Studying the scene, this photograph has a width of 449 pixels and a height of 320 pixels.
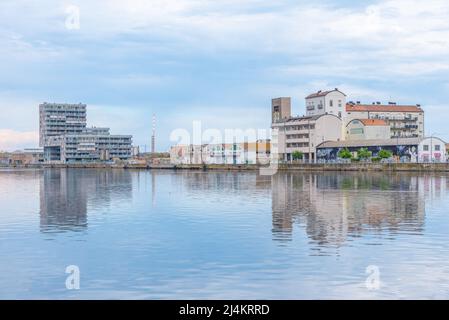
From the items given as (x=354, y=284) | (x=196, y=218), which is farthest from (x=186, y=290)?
(x=196, y=218)

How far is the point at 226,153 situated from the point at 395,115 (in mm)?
43844

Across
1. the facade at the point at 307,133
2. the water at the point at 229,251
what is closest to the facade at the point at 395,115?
the facade at the point at 307,133

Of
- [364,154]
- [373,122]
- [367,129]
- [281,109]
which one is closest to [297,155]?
[367,129]

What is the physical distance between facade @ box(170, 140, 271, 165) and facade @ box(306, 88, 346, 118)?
54.2ft

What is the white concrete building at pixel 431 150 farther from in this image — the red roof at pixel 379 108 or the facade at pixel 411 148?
the red roof at pixel 379 108

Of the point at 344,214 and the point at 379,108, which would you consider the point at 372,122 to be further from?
the point at 344,214

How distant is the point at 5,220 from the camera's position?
109ft

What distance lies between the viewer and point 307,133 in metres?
125

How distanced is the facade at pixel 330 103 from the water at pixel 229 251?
91.5 m

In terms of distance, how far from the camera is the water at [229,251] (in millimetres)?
17406

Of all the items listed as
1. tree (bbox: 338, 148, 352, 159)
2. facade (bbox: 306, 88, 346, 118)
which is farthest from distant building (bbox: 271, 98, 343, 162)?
tree (bbox: 338, 148, 352, 159)

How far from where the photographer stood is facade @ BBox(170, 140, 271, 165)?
152 m

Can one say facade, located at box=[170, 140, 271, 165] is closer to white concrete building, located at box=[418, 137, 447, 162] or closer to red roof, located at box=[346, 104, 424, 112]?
red roof, located at box=[346, 104, 424, 112]
